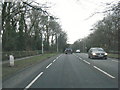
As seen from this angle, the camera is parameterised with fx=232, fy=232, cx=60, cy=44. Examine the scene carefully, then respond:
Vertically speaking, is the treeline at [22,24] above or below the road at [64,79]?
above

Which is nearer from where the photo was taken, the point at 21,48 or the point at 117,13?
the point at 117,13

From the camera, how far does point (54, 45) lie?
326 feet

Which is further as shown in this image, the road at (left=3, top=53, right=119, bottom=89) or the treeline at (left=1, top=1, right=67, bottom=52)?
the treeline at (left=1, top=1, right=67, bottom=52)

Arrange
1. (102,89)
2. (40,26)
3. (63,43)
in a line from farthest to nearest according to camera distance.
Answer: (63,43) < (40,26) < (102,89)

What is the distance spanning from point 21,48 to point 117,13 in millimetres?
34717

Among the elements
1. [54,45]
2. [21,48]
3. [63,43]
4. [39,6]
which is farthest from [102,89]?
[63,43]

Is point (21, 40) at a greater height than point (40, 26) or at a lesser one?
lesser

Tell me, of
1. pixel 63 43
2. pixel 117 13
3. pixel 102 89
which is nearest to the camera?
pixel 102 89

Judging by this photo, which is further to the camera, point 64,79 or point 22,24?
point 22,24

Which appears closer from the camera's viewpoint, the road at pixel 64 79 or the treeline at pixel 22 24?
the road at pixel 64 79

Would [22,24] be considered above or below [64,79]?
above

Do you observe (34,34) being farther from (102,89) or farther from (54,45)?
(102,89)

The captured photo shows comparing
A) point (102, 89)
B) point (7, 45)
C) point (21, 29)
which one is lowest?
point (102, 89)

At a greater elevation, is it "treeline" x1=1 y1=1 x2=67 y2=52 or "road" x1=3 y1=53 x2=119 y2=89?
"treeline" x1=1 y1=1 x2=67 y2=52
